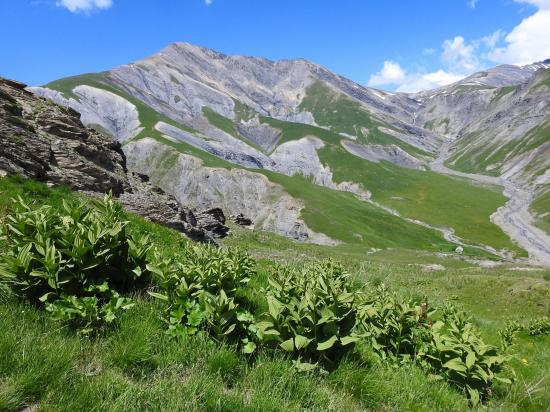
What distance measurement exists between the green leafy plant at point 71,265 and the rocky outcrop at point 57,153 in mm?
15730

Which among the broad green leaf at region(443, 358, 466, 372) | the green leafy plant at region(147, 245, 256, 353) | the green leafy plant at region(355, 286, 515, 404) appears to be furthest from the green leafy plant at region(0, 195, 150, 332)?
the broad green leaf at region(443, 358, 466, 372)

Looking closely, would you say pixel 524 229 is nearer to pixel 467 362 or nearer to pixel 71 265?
pixel 467 362

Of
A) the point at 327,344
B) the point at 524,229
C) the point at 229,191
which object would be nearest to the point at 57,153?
the point at 327,344

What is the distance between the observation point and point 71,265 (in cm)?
592

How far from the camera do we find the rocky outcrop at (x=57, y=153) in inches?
906

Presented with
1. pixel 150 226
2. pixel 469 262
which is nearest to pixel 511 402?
pixel 150 226

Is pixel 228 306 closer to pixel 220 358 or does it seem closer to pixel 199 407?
pixel 220 358

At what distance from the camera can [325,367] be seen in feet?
19.4

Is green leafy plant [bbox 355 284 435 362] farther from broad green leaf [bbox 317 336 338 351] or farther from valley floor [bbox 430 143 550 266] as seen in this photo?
valley floor [bbox 430 143 550 266]

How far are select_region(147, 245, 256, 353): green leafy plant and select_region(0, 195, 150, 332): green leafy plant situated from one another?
2.27 ft

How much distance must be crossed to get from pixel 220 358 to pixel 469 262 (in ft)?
271

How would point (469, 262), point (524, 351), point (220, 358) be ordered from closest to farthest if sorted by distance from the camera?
1. point (220, 358)
2. point (524, 351)
3. point (469, 262)

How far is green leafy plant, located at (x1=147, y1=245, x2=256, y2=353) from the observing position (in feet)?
19.1

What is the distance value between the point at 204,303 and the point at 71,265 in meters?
2.10
